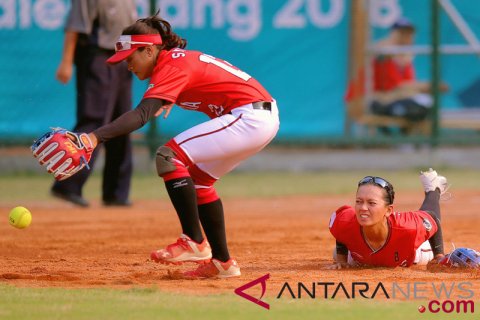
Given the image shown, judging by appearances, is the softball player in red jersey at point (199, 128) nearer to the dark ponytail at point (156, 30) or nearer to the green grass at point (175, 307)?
the dark ponytail at point (156, 30)

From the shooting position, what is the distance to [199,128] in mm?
6301

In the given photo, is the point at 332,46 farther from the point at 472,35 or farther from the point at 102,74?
the point at 102,74

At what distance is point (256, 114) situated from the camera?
638cm

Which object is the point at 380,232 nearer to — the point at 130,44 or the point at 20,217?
the point at 130,44

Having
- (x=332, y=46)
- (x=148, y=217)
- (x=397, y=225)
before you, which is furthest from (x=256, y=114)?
(x=332, y=46)

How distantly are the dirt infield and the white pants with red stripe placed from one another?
0.69 meters

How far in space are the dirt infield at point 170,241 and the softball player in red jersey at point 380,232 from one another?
100 millimetres

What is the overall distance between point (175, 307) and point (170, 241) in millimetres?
3048

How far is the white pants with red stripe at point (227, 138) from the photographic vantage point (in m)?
6.23

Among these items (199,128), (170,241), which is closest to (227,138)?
(199,128)

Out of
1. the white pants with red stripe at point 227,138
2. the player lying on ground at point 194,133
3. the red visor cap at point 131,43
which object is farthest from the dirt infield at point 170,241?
the red visor cap at point 131,43

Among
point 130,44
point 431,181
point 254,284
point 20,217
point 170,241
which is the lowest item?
→ point 170,241

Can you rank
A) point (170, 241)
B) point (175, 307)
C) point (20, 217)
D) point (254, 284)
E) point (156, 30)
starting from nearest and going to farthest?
point (175, 307) < point (254, 284) < point (156, 30) < point (20, 217) < point (170, 241)

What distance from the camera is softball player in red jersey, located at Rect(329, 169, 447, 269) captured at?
638cm
